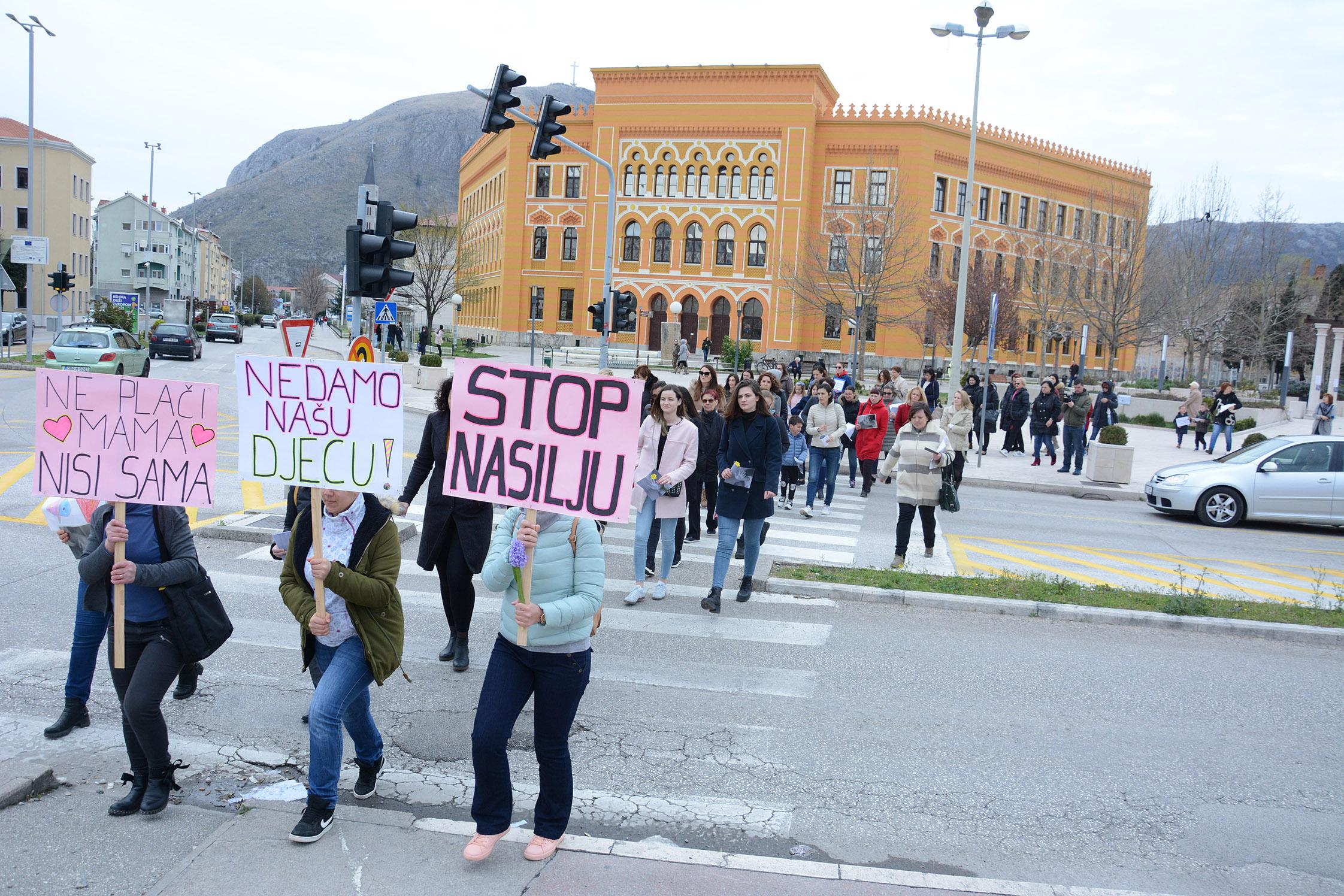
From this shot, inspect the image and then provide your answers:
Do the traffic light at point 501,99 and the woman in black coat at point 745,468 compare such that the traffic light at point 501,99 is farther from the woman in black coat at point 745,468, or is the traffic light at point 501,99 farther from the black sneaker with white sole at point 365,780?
the black sneaker with white sole at point 365,780

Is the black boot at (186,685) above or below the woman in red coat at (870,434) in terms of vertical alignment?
below

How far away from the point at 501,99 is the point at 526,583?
11.7 meters

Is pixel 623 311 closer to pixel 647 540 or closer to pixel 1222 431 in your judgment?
pixel 647 540

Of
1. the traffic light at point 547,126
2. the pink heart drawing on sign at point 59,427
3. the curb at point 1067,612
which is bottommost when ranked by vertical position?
the curb at point 1067,612

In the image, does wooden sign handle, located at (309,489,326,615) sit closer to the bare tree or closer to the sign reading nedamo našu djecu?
the sign reading nedamo našu djecu

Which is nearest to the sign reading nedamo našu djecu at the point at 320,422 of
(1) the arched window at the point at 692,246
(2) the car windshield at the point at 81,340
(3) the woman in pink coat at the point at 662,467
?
(3) the woman in pink coat at the point at 662,467

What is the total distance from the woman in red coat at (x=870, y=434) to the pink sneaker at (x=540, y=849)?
42.0 feet

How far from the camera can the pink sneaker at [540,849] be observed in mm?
4262

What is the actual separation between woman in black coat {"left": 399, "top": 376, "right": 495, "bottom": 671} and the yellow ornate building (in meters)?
46.0

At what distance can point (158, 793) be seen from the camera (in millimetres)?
4613

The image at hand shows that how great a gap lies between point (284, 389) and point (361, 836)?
2.11 m

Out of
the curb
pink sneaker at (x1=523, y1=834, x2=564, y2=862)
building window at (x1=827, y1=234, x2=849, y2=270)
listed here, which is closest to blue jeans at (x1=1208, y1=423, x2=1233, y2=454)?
building window at (x1=827, y1=234, x2=849, y2=270)

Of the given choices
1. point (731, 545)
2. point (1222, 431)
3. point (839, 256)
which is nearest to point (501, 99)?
point (731, 545)

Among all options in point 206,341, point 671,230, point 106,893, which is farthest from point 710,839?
point 206,341
